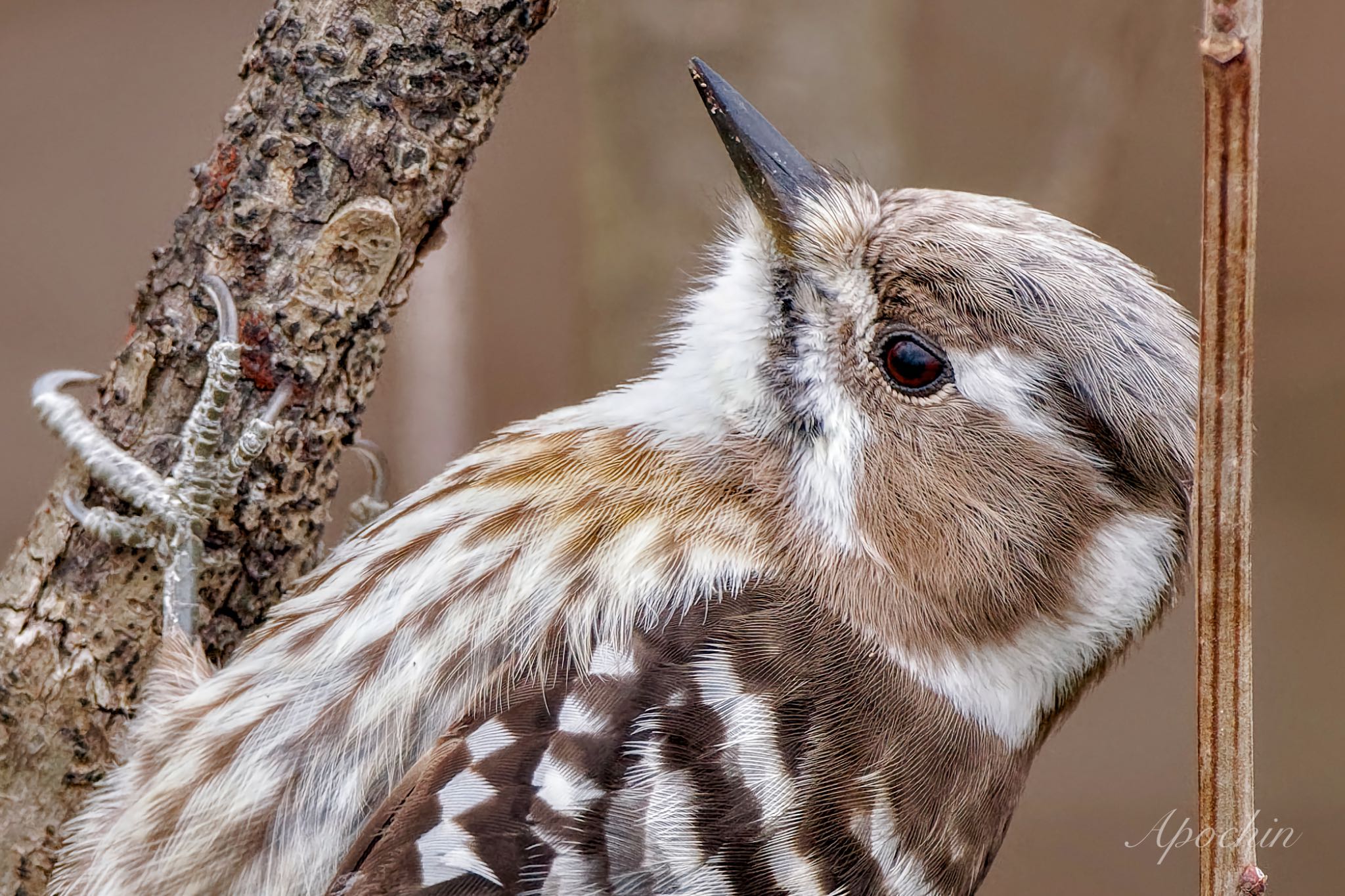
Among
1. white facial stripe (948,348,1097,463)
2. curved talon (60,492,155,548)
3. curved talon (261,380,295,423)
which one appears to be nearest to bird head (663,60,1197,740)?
Answer: white facial stripe (948,348,1097,463)

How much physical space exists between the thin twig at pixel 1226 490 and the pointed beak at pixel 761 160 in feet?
2.56

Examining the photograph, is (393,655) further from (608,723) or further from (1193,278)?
(1193,278)

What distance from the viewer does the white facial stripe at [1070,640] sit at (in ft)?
5.70

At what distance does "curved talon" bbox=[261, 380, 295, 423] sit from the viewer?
5.77ft

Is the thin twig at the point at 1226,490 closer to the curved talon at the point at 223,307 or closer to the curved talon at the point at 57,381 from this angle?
the curved talon at the point at 223,307

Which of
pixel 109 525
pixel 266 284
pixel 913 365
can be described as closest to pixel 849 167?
pixel 913 365

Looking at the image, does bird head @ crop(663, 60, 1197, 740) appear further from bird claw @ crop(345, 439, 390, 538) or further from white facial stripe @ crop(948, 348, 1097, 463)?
bird claw @ crop(345, 439, 390, 538)

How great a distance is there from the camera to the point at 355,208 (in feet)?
5.61

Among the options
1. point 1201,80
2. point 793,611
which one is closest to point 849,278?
point 793,611

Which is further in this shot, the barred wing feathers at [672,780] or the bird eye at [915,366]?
the bird eye at [915,366]

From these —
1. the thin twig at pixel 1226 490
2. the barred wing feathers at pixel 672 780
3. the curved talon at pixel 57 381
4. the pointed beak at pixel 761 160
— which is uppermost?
the pointed beak at pixel 761 160

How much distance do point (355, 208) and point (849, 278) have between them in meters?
0.62

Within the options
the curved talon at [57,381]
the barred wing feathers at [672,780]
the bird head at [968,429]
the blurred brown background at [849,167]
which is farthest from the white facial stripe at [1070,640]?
the curved talon at [57,381]

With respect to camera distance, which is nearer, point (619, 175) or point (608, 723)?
point (608, 723)
